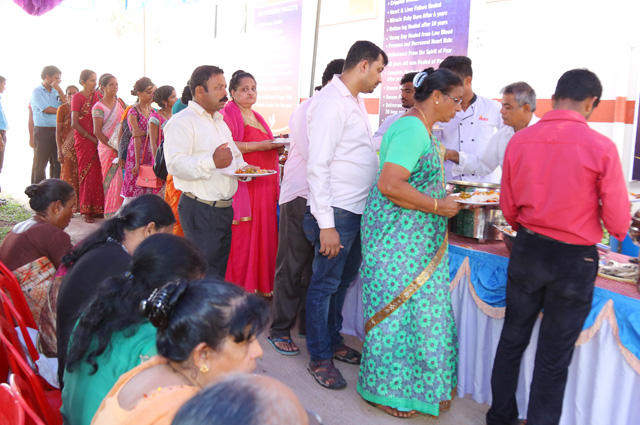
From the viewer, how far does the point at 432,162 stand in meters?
2.25

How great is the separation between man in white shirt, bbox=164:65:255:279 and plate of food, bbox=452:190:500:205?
1.26 meters

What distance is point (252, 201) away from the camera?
12.0 ft

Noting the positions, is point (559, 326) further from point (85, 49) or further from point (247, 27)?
point (85, 49)

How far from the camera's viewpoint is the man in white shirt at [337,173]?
2.43 meters

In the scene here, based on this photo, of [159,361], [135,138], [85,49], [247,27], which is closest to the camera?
[159,361]

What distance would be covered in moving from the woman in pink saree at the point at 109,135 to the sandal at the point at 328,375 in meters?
3.83

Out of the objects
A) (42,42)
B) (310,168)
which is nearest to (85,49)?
(42,42)

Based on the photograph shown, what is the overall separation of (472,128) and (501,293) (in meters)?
1.38

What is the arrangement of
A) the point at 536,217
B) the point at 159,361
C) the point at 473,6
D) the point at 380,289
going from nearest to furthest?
the point at 159,361
the point at 536,217
the point at 380,289
the point at 473,6

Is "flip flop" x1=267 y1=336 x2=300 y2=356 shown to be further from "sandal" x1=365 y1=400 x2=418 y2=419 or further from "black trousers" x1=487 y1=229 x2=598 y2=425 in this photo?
"black trousers" x1=487 y1=229 x2=598 y2=425

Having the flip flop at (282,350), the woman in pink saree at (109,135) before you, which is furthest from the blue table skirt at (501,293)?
the woman in pink saree at (109,135)

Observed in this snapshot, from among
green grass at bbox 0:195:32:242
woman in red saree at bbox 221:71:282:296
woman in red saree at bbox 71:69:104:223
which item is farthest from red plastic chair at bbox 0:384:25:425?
woman in red saree at bbox 71:69:104:223

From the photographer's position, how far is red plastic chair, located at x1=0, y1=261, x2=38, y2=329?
206 cm

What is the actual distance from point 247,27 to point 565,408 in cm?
637
